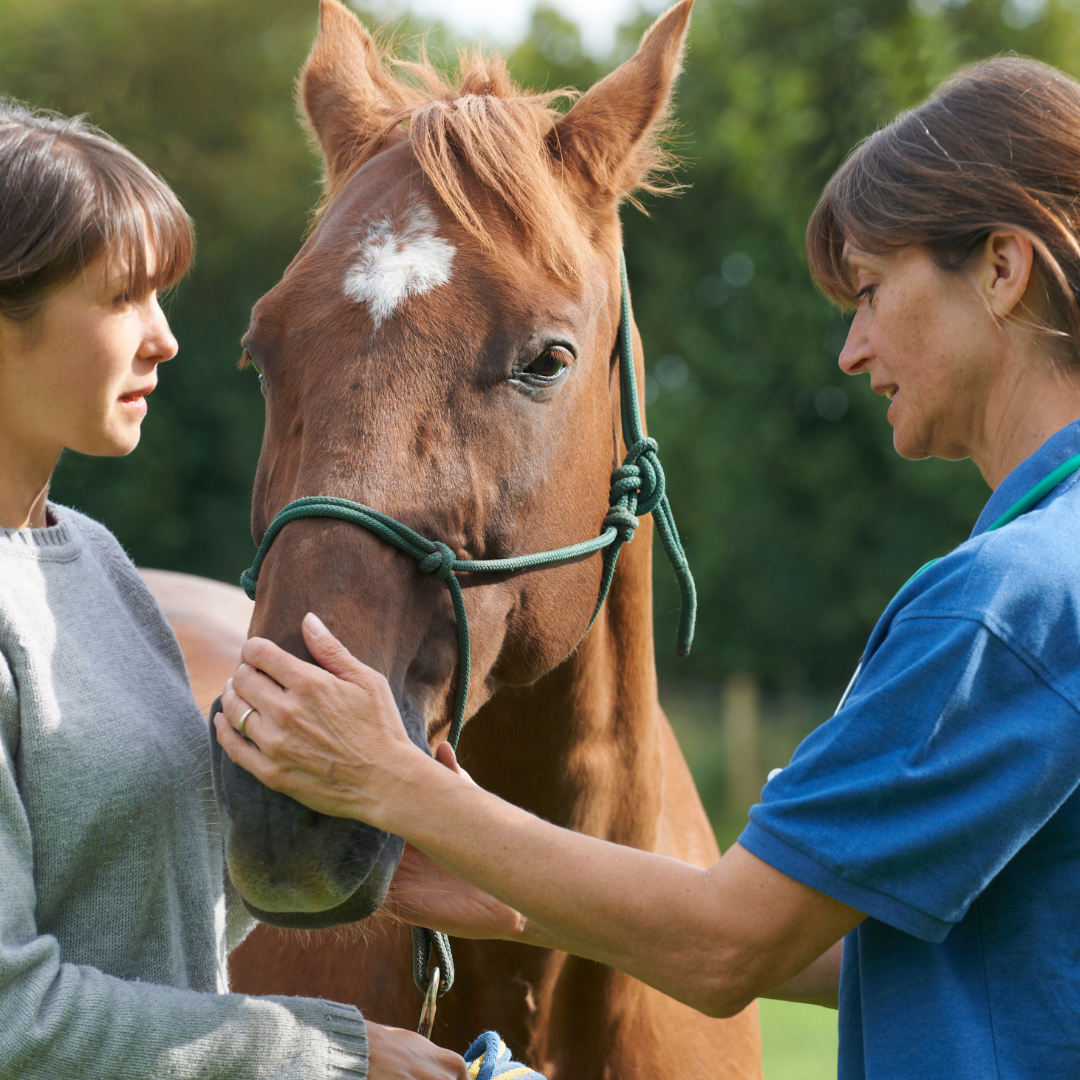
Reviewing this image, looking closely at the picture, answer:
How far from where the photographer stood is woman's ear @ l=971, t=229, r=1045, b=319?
1.34 m

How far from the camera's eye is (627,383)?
207 cm

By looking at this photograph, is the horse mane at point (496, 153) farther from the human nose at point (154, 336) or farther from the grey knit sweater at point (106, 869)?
the grey knit sweater at point (106, 869)

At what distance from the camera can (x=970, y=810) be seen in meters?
1.15

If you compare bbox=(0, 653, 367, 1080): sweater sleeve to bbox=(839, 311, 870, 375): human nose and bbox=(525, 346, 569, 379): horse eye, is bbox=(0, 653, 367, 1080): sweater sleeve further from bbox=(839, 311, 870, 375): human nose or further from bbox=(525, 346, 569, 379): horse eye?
bbox=(839, 311, 870, 375): human nose

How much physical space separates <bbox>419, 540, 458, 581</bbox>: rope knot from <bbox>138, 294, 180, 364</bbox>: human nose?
458mm

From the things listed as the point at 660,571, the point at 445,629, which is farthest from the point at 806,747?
the point at 660,571

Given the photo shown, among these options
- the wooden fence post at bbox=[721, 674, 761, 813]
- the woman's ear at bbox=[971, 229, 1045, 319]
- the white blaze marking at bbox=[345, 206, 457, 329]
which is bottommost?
the wooden fence post at bbox=[721, 674, 761, 813]

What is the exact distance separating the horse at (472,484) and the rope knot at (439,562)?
2cm

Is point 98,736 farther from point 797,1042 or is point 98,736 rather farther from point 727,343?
point 727,343

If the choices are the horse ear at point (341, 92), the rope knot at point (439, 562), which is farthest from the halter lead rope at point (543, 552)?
the horse ear at point (341, 92)

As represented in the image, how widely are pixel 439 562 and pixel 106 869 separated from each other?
0.56 m

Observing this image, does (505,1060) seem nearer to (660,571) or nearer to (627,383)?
(627,383)

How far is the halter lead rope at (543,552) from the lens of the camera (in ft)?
4.86

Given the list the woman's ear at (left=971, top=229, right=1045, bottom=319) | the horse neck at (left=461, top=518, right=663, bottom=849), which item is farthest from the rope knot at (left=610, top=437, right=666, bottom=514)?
the woman's ear at (left=971, top=229, right=1045, bottom=319)
